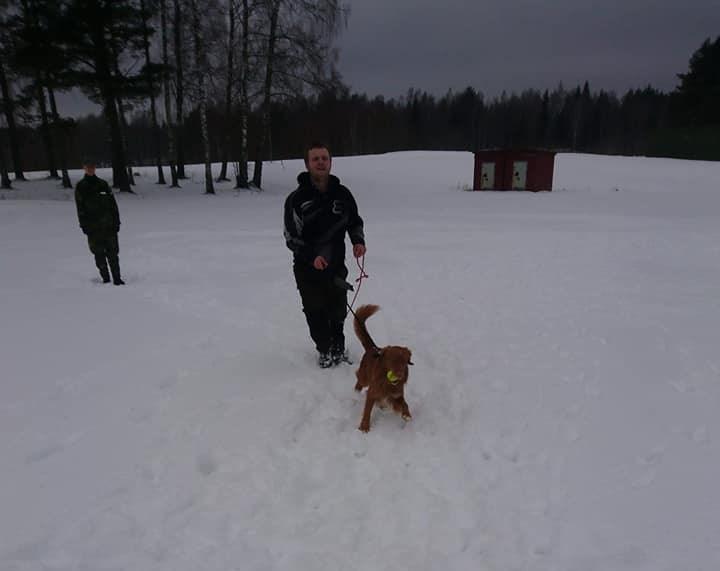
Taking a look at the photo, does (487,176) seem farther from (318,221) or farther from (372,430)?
(372,430)

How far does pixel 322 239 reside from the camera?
395 centimetres

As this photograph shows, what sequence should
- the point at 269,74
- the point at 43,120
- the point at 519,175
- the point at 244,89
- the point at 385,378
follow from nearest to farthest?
the point at 385,378 → the point at 244,89 → the point at 269,74 → the point at 43,120 → the point at 519,175

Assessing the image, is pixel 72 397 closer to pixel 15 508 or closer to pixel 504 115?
pixel 15 508

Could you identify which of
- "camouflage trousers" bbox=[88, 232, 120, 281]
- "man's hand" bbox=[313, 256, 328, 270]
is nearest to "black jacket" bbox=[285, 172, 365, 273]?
"man's hand" bbox=[313, 256, 328, 270]

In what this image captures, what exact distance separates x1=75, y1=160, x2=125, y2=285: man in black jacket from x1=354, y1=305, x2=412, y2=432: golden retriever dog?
5268 millimetres

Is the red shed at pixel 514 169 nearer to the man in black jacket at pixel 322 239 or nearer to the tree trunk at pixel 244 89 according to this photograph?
the tree trunk at pixel 244 89

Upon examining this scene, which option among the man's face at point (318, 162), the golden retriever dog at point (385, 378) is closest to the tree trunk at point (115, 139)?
the man's face at point (318, 162)

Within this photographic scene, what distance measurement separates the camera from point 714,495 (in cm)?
253

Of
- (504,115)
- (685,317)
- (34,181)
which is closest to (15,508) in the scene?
(685,317)

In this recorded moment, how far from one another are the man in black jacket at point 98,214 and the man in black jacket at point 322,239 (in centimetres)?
425

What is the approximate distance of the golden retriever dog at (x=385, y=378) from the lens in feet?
9.99

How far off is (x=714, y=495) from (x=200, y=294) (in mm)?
6259

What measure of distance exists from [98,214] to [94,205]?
14 centimetres

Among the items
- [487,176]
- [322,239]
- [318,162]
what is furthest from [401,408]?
[487,176]
